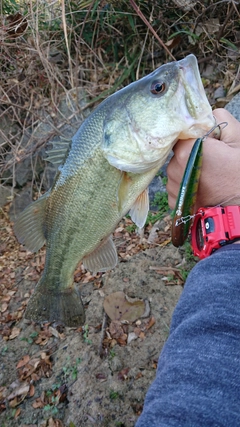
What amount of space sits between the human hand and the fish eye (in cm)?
24

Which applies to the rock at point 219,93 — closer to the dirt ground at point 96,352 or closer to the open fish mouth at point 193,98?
the dirt ground at point 96,352

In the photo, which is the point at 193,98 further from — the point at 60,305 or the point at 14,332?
→ the point at 14,332

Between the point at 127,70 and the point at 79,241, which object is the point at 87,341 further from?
the point at 127,70

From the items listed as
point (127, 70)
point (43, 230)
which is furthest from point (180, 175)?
point (127, 70)

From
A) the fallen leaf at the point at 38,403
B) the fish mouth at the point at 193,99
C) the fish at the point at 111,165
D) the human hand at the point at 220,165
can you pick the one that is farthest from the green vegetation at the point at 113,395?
the fish mouth at the point at 193,99

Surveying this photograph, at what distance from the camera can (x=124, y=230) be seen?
156 inches

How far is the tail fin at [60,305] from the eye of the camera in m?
1.94

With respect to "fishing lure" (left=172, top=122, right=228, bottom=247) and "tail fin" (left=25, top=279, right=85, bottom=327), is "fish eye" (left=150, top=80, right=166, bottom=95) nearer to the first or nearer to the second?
"fishing lure" (left=172, top=122, right=228, bottom=247)

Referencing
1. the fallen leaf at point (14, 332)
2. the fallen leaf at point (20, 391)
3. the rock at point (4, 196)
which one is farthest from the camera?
the rock at point (4, 196)

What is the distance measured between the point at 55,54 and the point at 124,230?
268 centimetres

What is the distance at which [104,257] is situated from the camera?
70.8 inches

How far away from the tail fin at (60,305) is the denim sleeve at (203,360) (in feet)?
3.20

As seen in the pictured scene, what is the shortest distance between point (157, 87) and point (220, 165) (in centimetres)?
43

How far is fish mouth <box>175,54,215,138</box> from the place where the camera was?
1348 mm
